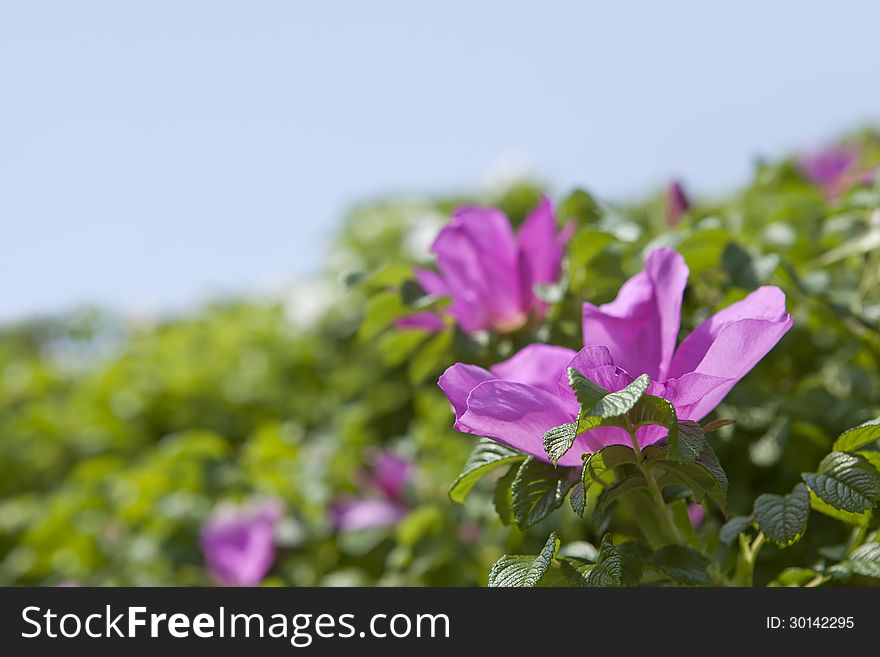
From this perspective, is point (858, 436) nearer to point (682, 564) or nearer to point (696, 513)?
point (682, 564)

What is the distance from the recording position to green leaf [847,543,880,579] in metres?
0.79

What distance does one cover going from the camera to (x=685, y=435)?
70 centimetres

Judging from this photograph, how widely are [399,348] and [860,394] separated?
607 mm

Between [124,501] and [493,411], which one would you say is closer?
[493,411]

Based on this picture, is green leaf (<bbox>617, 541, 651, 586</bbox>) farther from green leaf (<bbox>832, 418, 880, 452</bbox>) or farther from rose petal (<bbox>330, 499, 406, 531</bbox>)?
rose petal (<bbox>330, 499, 406, 531</bbox>)

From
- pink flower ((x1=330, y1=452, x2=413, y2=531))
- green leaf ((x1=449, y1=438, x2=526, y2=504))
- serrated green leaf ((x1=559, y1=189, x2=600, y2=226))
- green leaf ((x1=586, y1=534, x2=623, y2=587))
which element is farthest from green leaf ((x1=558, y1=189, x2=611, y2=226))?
pink flower ((x1=330, y1=452, x2=413, y2=531))

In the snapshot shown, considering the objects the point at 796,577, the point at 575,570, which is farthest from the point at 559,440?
the point at 796,577

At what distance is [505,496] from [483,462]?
0.06 meters

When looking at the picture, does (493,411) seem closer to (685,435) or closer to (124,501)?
(685,435)

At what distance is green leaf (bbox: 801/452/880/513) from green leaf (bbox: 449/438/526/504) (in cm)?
25

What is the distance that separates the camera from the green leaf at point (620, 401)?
2.11 feet
